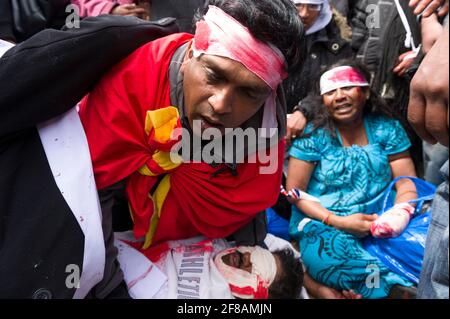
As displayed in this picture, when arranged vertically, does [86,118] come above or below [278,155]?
above

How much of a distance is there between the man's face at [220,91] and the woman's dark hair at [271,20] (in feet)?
0.46

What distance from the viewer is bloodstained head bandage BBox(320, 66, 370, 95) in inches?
121

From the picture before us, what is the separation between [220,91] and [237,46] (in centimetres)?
17

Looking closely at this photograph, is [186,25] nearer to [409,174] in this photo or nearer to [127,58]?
[127,58]

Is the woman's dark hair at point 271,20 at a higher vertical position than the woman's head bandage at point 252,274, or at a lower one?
higher

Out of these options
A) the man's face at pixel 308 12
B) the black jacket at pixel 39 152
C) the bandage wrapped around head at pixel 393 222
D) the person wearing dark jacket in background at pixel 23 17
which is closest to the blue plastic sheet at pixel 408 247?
the bandage wrapped around head at pixel 393 222

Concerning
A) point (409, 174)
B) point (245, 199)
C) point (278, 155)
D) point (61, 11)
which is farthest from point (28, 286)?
point (409, 174)

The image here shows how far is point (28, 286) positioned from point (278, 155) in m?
1.09

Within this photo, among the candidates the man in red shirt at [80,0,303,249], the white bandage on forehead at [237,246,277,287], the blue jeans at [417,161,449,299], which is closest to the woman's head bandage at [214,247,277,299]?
the white bandage on forehead at [237,246,277,287]

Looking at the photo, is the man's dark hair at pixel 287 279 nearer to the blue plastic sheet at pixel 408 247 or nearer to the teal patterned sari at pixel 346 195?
the teal patterned sari at pixel 346 195

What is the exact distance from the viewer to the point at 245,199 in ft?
6.85

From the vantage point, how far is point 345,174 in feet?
9.91

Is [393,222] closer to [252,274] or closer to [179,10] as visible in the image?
[252,274]

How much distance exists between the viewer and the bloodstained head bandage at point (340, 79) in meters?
3.08
